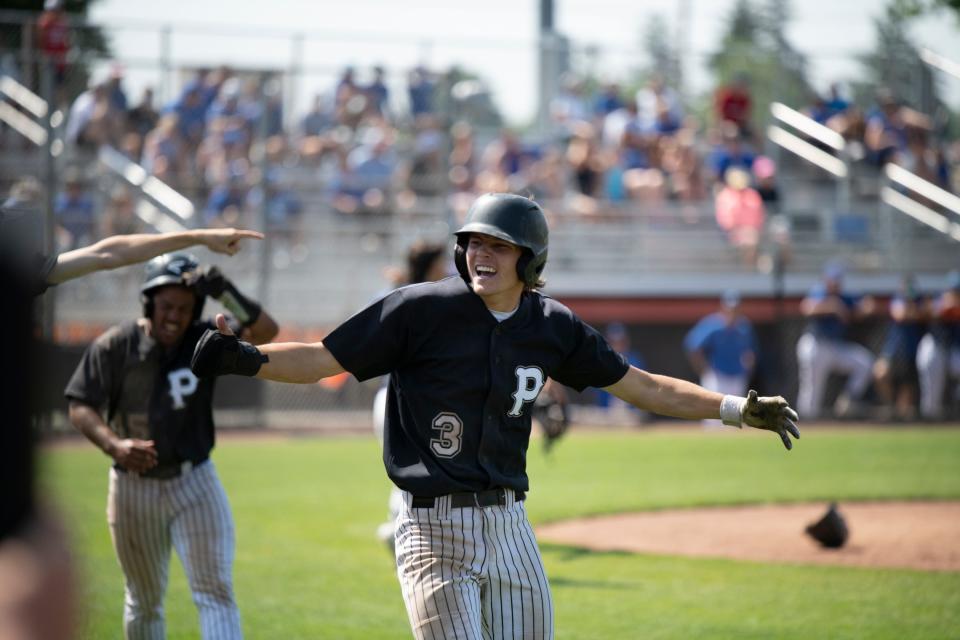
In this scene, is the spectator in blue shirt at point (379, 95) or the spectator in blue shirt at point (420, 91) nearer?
the spectator in blue shirt at point (420, 91)

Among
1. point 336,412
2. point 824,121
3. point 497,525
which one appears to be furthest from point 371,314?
point 824,121

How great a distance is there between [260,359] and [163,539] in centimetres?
194

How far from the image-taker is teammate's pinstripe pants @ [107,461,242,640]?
5.62m

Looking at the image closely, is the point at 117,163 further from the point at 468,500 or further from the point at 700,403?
the point at 468,500

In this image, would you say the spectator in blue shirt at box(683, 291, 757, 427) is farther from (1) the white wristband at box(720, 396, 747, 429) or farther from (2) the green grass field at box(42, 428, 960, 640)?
(1) the white wristband at box(720, 396, 747, 429)

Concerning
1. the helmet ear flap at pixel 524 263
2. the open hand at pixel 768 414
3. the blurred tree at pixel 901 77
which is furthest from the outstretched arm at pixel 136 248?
the blurred tree at pixel 901 77

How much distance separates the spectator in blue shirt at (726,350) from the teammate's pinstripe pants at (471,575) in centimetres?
1501

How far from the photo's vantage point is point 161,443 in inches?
A: 227

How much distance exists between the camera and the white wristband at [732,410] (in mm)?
4734

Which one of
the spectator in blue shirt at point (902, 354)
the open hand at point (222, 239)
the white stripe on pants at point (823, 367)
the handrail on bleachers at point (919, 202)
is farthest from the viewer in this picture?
the handrail on bleachers at point (919, 202)

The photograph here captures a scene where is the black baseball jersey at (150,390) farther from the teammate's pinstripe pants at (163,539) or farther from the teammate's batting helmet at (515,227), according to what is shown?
the teammate's batting helmet at (515,227)

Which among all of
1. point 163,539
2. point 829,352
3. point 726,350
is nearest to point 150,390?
point 163,539

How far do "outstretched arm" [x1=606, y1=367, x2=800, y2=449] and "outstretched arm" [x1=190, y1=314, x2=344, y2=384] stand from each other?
4.03ft

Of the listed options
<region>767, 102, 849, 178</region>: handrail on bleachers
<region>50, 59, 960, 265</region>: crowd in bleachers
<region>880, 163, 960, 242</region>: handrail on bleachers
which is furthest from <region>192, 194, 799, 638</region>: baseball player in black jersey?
<region>767, 102, 849, 178</region>: handrail on bleachers
